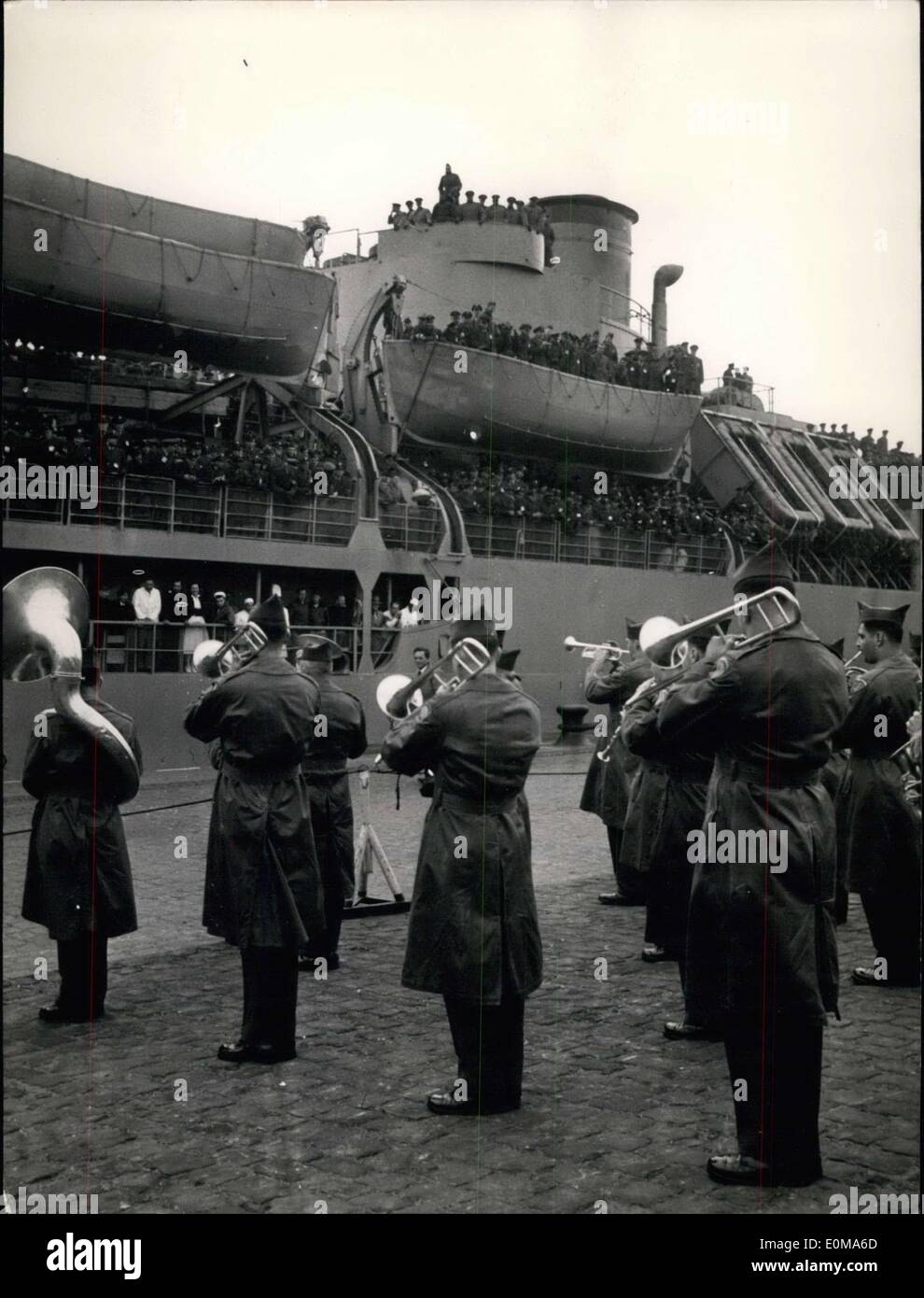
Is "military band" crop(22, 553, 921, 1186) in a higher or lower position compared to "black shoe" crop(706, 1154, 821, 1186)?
higher

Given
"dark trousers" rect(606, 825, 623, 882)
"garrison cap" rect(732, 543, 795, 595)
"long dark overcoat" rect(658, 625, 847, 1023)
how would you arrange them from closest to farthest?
1. "long dark overcoat" rect(658, 625, 847, 1023)
2. "garrison cap" rect(732, 543, 795, 595)
3. "dark trousers" rect(606, 825, 623, 882)

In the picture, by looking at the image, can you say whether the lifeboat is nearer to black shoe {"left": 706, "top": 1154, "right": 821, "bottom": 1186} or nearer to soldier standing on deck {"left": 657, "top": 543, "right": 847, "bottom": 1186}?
soldier standing on deck {"left": 657, "top": 543, "right": 847, "bottom": 1186}

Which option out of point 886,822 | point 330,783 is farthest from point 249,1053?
point 886,822

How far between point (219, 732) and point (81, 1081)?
1776 millimetres

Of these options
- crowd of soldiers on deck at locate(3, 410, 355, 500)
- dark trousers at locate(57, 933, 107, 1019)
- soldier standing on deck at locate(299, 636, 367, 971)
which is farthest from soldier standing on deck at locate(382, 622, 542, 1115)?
crowd of soldiers on deck at locate(3, 410, 355, 500)

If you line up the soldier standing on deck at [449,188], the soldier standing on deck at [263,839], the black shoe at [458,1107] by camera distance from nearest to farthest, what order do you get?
1. the black shoe at [458,1107]
2. the soldier standing on deck at [263,839]
3. the soldier standing on deck at [449,188]

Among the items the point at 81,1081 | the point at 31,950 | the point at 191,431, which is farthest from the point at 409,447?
the point at 81,1081

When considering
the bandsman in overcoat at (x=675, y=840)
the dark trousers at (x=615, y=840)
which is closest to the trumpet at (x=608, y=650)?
the dark trousers at (x=615, y=840)

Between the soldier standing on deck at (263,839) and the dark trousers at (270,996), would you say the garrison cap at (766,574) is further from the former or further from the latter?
the dark trousers at (270,996)

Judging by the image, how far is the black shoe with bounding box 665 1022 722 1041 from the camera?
20.7ft

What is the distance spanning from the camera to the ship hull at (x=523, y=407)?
25.4m

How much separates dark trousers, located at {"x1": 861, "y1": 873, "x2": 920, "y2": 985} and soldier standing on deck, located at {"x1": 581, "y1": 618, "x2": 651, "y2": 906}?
7.28 ft

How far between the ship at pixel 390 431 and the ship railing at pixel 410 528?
0.14 ft
